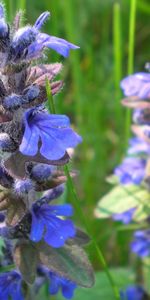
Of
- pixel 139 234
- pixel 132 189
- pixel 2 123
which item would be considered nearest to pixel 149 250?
pixel 139 234

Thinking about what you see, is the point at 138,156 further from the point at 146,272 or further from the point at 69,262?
the point at 69,262

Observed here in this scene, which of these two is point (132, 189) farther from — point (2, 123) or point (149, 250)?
point (2, 123)

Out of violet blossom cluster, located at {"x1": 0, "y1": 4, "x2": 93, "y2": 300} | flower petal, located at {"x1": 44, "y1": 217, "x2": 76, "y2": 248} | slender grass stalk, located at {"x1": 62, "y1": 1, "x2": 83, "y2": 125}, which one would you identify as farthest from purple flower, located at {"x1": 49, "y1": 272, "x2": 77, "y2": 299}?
slender grass stalk, located at {"x1": 62, "y1": 1, "x2": 83, "y2": 125}

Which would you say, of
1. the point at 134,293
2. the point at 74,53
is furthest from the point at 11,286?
the point at 74,53

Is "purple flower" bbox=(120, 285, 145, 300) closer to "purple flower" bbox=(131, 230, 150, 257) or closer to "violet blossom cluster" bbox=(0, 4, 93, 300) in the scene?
"purple flower" bbox=(131, 230, 150, 257)

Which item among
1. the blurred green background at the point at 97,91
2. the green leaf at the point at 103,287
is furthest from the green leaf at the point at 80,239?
the blurred green background at the point at 97,91

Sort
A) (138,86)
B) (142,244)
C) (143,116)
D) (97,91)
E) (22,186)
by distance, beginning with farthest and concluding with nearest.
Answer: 1. (97,91)
2. (142,244)
3. (143,116)
4. (138,86)
5. (22,186)
